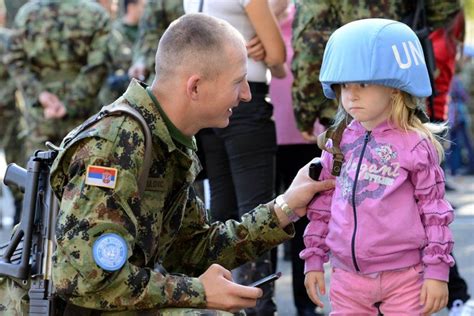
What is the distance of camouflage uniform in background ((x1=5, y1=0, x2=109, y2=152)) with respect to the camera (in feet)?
25.0

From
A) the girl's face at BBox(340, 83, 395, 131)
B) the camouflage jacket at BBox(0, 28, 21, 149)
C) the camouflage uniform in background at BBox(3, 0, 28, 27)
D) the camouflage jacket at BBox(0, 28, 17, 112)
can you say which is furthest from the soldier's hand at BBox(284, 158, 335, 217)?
the camouflage uniform in background at BBox(3, 0, 28, 27)

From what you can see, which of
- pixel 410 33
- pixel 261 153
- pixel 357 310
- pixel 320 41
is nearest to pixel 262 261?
pixel 261 153

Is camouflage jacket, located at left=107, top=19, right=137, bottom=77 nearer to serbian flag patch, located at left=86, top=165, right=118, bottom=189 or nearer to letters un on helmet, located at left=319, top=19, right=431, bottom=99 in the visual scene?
letters un on helmet, located at left=319, top=19, right=431, bottom=99

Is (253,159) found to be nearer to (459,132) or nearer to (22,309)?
(22,309)

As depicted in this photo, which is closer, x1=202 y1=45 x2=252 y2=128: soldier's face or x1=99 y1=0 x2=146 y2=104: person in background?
x1=202 y1=45 x2=252 y2=128: soldier's face

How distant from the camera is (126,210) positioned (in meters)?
3.36

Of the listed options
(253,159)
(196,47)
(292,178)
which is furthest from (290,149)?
(196,47)

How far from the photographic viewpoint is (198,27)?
3.61m

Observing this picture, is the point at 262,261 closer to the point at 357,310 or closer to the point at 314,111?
the point at 314,111

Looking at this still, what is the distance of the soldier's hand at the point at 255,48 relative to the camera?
513 cm

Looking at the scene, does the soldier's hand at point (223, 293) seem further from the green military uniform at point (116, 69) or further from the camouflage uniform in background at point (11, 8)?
the camouflage uniform in background at point (11, 8)

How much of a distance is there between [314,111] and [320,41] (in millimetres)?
345

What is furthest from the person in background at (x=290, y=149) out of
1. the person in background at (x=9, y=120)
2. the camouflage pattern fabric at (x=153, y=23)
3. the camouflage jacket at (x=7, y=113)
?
the camouflage jacket at (x=7, y=113)

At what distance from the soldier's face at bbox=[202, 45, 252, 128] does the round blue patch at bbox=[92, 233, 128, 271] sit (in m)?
0.57
